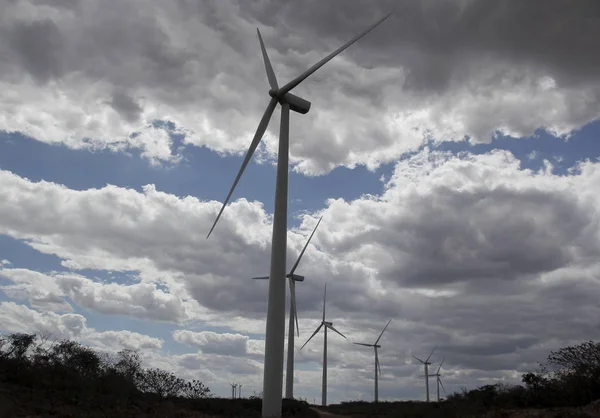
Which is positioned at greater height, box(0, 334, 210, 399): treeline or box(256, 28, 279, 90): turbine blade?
box(256, 28, 279, 90): turbine blade

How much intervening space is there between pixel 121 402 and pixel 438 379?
3455 inches

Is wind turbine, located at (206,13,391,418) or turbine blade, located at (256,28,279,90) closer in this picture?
wind turbine, located at (206,13,391,418)

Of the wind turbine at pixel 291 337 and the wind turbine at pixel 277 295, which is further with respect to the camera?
the wind turbine at pixel 291 337

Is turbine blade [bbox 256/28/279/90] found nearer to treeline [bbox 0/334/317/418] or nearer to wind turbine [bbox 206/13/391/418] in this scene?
wind turbine [bbox 206/13/391/418]

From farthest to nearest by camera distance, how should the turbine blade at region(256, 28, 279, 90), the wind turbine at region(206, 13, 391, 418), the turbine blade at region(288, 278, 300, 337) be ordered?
the turbine blade at region(288, 278, 300, 337)
the turbine blade at region(256, 28, 279, 90)
the wind turbine at region(206, 13, 391, 418)

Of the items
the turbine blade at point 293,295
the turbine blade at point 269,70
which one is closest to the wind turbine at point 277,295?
the turbine blade at point 269,70

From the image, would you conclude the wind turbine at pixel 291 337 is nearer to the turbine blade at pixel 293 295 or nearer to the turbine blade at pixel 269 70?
the turbine blade at pixel 293 295

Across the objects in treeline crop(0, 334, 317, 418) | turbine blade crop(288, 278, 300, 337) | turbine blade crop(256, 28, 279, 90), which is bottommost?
treeline crop(0, 334, 317, 418)

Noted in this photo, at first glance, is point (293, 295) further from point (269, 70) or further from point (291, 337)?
point (269, 70)

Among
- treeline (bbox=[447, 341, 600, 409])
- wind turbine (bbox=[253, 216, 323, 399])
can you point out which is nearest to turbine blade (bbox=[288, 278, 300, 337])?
wind turbine (bbox=[253, 216, 323, 399])

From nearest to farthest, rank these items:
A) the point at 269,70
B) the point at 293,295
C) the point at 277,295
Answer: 1. the point at 277,295
2. the point at 269,70
3. the point at 293,295

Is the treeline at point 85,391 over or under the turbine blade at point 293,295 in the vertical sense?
under

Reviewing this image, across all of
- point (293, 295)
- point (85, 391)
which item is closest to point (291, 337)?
point (293, 295)

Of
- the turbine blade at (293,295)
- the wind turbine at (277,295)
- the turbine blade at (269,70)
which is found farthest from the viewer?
the turbine blade at (293,295)
